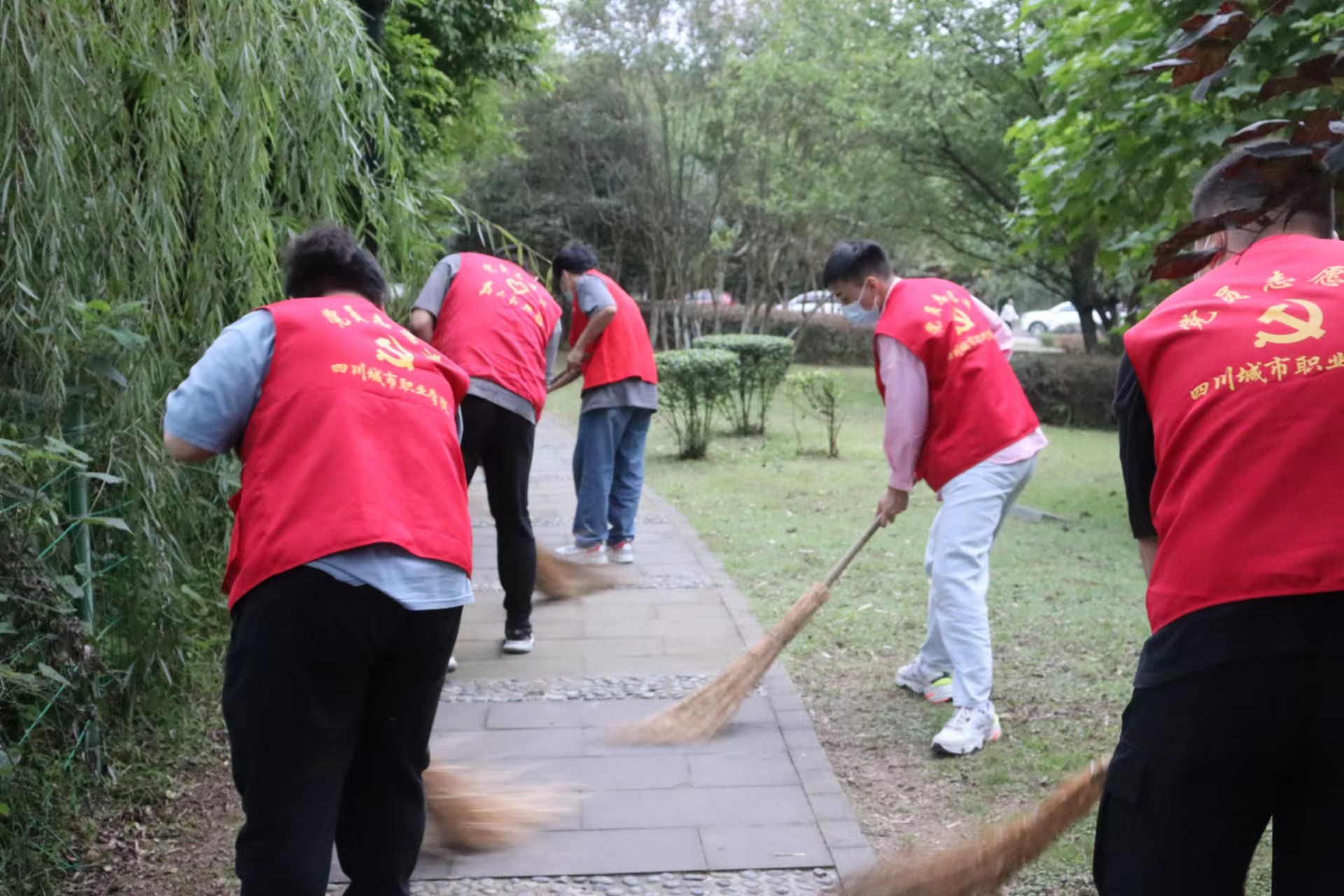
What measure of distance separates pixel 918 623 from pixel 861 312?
225 cm

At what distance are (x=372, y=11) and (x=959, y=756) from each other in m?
3.72

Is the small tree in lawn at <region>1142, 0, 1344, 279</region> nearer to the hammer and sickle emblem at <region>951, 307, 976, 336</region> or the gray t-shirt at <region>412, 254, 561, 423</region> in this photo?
the hammer and sickle emblem at <region>951, 307, 976, 336</region>

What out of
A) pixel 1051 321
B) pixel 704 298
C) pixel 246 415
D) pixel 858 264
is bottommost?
pixel 1051 321

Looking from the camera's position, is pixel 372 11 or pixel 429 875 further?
pixel 372 11

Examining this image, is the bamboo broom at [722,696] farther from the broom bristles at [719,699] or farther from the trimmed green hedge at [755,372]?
the trimmed green hedge at [755,372]

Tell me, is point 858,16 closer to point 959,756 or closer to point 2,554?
point 959,756

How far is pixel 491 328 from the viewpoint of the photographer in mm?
5645

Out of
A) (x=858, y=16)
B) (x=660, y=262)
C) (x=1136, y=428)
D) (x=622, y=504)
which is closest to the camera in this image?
(x=1136, y=428)

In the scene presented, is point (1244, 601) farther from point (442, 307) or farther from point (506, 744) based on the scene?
point (442, 307)

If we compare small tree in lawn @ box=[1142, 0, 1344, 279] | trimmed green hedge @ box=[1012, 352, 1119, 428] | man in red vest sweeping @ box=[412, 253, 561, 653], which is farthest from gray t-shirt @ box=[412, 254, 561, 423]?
trimmed green hedge @ box=[1012, 352, 1119, 428]

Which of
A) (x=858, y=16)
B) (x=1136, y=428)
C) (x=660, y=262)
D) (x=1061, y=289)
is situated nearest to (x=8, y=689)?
(x=1136, y=428)

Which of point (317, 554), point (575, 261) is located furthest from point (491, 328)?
point (317, 554)

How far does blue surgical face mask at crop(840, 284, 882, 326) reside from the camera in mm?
5020

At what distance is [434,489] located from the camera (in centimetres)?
288
